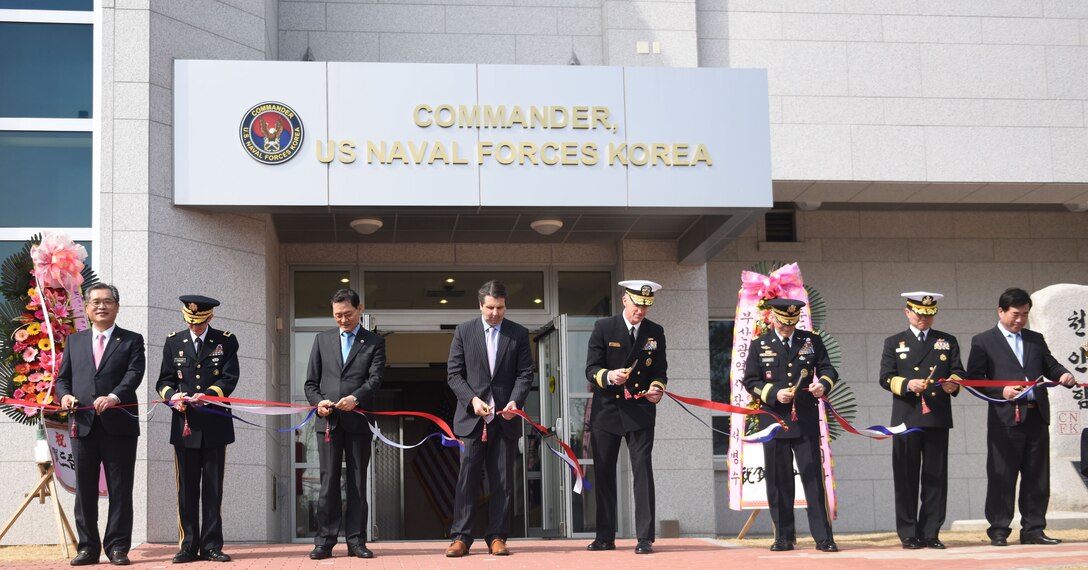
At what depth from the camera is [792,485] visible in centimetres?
828

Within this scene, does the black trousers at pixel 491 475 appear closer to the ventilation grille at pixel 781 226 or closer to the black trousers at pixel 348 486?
the black trousers at pixel 348 486

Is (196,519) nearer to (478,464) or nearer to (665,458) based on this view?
(478,464)

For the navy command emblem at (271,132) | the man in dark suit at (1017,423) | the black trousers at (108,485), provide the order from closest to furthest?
the black trousers at (108,485) < the man in dark suit at (1017,423) < the navy command emblem at (271,132)

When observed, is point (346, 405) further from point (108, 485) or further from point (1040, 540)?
point (1040, 540)

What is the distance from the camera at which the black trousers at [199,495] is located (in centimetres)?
755

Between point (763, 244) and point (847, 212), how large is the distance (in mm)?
1042

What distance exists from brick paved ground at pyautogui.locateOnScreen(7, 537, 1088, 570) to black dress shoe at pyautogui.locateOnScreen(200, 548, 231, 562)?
0.13m

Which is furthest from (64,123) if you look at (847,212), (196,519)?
(847,212)

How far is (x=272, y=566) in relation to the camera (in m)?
7.19

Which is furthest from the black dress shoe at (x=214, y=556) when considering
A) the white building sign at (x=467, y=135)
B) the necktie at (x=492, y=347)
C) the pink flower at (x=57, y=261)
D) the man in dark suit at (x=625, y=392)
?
the white building sign at (x=467, y=135)

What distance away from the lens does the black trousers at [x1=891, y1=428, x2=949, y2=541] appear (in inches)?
332

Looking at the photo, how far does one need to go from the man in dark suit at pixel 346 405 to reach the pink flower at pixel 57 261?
1824mm

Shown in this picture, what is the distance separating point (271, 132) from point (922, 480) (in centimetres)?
546

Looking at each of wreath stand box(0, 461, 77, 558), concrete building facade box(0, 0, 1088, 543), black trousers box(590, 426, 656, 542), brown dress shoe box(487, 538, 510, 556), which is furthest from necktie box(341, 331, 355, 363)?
concrete building facade box(0, 0, 1088, 543)
